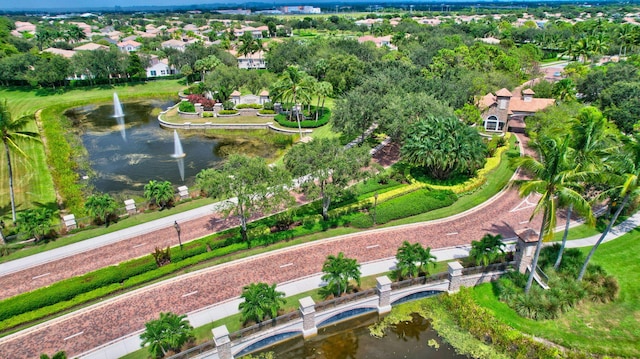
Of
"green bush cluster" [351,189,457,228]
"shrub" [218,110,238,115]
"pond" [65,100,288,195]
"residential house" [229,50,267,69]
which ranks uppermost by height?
"residential house" [229,50,267,69]

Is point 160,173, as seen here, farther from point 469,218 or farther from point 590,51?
point 590,51

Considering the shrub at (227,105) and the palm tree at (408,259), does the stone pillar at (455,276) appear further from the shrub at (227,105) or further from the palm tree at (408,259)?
the shrub at (227,105)

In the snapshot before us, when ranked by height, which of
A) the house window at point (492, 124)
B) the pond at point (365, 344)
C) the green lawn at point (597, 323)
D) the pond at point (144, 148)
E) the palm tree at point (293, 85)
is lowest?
the pond at point (365, 344)

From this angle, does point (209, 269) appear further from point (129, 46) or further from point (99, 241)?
point (129, 46)

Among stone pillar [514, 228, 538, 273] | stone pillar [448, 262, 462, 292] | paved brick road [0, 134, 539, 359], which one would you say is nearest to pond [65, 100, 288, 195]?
paved brick road [0, 134, 539, 359]

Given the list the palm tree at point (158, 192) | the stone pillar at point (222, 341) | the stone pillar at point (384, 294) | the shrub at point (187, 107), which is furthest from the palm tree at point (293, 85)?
the stone pillar at point (222, 341)

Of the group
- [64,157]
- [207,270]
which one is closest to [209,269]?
[207,270]

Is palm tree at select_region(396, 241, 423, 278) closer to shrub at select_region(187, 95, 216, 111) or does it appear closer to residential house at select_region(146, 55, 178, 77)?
shrub at select_region(187, 95, 216, 111)
